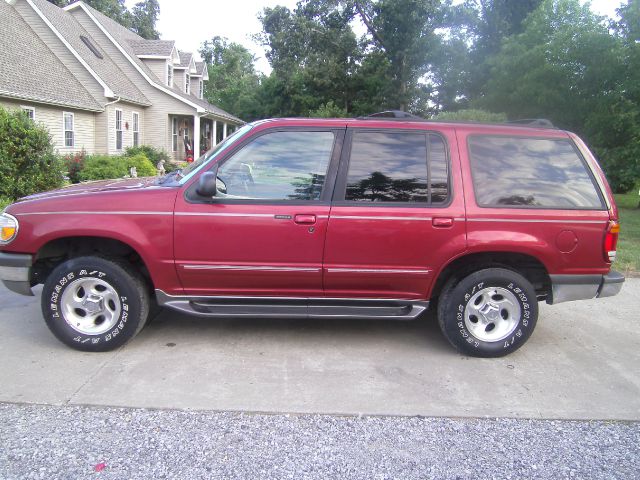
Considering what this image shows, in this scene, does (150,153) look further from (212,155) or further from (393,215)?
(393,215)

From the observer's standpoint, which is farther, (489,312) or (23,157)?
(23,157)

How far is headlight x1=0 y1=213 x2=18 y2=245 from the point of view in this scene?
162 inches

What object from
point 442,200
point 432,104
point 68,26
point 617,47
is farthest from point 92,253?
point 432,104

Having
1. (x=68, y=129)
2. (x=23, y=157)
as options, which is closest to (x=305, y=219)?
(x=23, y=157)

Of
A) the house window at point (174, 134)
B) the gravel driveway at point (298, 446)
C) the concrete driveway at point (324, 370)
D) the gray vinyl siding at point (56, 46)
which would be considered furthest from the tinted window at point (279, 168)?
the house window at point (174, 134)

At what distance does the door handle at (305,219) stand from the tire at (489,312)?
1.30 m

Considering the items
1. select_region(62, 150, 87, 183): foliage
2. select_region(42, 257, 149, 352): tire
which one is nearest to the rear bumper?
select_region(42, 257, 149, 352): tire

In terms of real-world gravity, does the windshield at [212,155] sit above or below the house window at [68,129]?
below

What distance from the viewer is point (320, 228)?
4.09 meters

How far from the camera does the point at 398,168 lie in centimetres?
425

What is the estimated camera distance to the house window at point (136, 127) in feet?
81.5

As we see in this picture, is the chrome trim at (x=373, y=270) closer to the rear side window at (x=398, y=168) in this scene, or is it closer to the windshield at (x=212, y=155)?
the rear side window at (x=398, y=168)

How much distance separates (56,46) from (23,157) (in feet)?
41.7

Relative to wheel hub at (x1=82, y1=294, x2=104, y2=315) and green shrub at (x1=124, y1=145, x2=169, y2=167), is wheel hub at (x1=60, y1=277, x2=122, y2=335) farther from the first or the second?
green shrub at (x1=124, y1=145, x2=169, y2=167)
